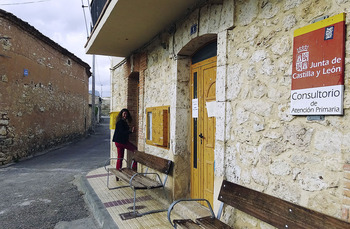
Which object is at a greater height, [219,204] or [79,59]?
[79,59]

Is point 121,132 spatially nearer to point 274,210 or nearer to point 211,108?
point 211,108

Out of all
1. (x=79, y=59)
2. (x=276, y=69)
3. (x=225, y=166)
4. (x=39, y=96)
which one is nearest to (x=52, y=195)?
(x=225, y=166)

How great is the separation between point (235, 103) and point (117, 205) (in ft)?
9.54

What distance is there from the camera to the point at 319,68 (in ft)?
6.58

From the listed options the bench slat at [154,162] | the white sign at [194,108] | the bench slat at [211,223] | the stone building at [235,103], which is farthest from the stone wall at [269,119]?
the bench slat at [154,162]

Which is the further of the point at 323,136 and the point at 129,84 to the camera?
the point at 129,84

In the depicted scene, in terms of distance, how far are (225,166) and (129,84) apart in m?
4.55

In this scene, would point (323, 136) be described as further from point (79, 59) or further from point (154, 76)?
point (79, 59)

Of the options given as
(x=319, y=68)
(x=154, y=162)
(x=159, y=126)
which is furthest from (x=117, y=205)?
(x=319, y=68)

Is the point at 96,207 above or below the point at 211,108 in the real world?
below

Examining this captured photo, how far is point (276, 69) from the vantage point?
2385 mm

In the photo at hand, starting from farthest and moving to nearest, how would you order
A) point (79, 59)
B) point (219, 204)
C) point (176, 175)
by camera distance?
1. point (79, 59)
2. point (176, 175)
3. point (219, 204)

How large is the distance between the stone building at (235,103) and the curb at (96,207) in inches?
45.8

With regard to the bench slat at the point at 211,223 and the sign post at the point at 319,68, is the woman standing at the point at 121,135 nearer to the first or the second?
the bench slat at the point at 211,223
